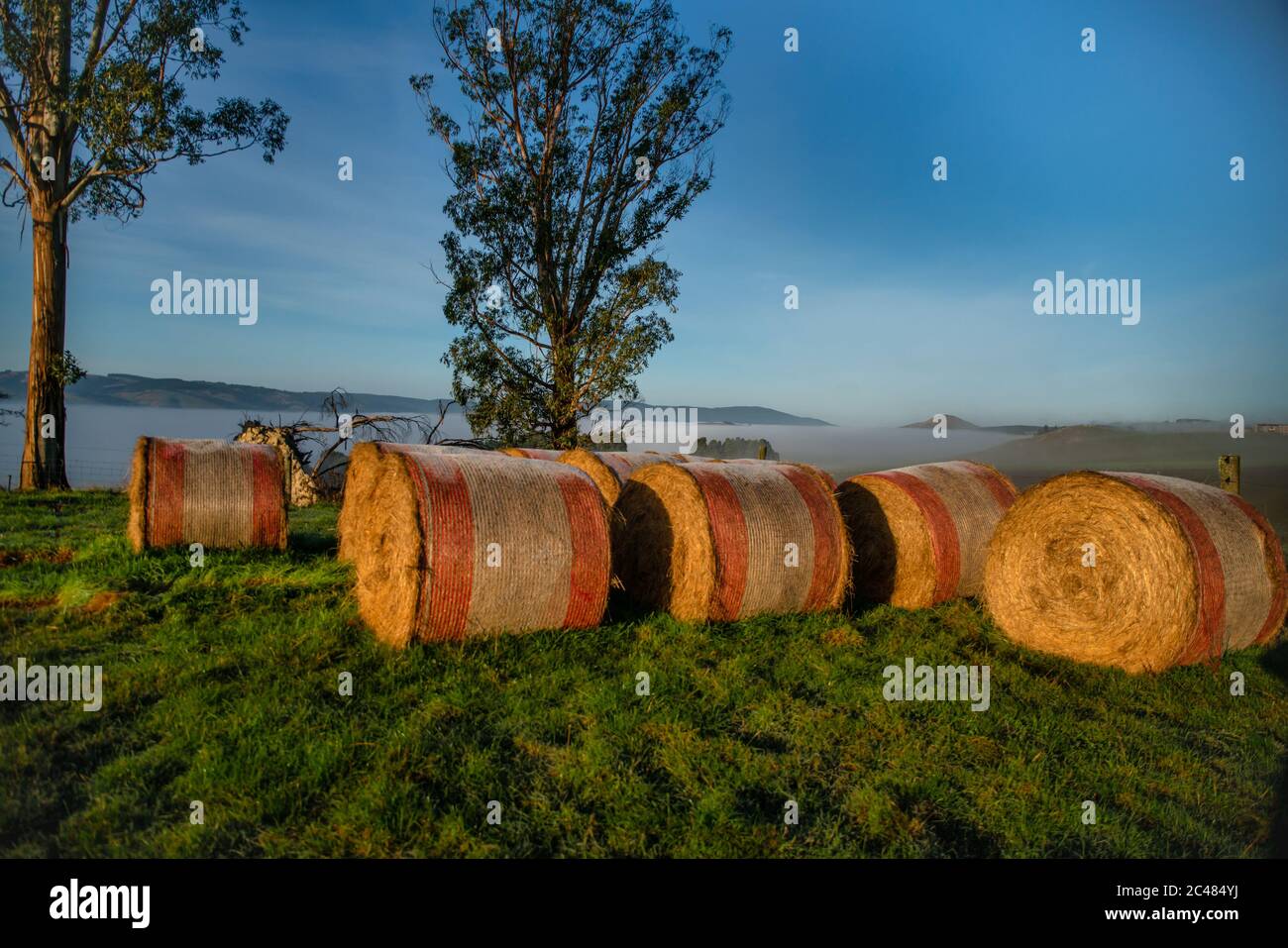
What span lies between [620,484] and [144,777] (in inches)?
288

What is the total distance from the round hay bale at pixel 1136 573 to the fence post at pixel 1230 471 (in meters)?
2.50

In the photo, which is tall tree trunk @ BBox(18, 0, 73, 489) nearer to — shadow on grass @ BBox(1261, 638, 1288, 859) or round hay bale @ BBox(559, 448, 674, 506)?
round hay bale @ BBox(559, 448, 674, 506)

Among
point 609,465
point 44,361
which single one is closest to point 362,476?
point 609,465

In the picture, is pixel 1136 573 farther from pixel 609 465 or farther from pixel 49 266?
pixel 49 266

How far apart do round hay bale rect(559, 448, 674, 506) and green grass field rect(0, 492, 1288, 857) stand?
3774 mm

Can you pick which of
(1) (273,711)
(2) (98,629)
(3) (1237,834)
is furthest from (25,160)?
(3) (1237,834)

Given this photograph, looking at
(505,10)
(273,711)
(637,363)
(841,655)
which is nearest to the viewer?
(273,711)

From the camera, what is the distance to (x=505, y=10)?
22047 millimetres

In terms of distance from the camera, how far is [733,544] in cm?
766

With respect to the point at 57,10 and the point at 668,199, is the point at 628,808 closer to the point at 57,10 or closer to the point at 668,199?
the point at 668,199

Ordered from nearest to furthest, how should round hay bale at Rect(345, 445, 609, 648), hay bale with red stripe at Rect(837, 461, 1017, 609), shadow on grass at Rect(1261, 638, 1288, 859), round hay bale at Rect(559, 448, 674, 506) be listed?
shadow on grass at Rect(1261, 638, 1288, 859) < round hay bale at Rect(345, 445, 609, 648) < hay bale with red stripe at Rect(837, 461, 1017, 609) < round hay bale at Rect(559, 448, 674, 506)

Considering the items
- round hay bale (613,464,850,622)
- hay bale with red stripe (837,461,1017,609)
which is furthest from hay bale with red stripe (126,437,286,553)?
hay bale with red stripe (837,461,1017,609)

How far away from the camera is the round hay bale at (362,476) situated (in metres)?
7.41

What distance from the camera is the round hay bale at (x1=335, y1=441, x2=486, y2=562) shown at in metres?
7.41
